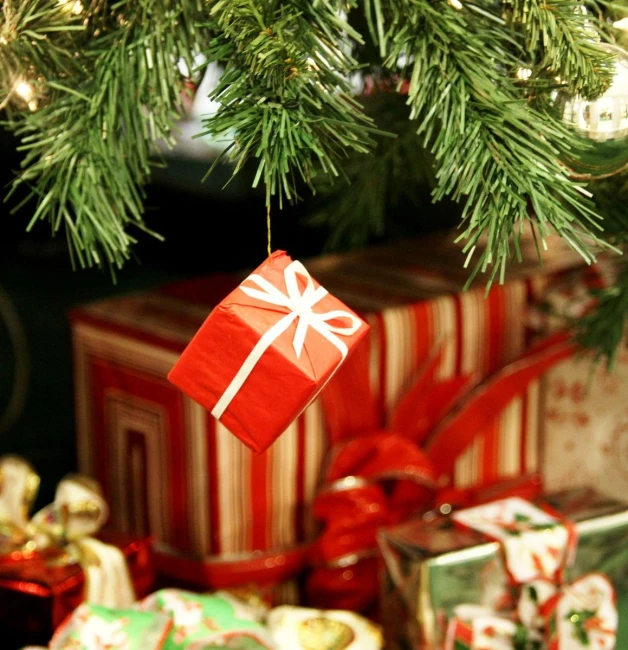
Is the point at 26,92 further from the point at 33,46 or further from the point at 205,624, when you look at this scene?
the point at 205,624

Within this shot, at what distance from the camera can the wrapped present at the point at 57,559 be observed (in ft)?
2.36

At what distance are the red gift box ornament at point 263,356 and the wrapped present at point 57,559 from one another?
28 centimetres

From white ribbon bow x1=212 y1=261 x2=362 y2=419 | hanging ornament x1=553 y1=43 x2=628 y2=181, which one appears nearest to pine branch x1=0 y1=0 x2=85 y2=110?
white ribbon bow x1=212 y1=261 x2=362 y2=419

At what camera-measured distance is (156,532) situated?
882mm

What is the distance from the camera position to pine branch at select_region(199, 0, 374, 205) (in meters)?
0.48

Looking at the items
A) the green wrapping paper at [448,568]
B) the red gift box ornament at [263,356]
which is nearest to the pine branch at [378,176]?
the red gift box ornament at [263,356]

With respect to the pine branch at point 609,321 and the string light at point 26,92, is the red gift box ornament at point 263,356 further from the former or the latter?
the pine branch at point 609,321

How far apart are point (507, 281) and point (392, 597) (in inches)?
13.9

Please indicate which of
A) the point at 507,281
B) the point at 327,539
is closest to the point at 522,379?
the point at 507,281

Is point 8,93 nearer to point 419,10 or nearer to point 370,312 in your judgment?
point 419,10

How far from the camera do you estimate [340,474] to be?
2.77 feet

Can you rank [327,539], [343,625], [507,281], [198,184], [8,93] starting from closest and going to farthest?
[8,93] < [343,625] < [327,539] < [507,281] < [198,184]

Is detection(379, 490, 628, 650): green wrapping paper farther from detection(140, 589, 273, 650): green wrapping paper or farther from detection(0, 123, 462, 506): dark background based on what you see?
detection(0, 123, 462, 506): dark background

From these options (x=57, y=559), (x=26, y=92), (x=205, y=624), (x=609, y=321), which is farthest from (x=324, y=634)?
(x=26, y=92)
